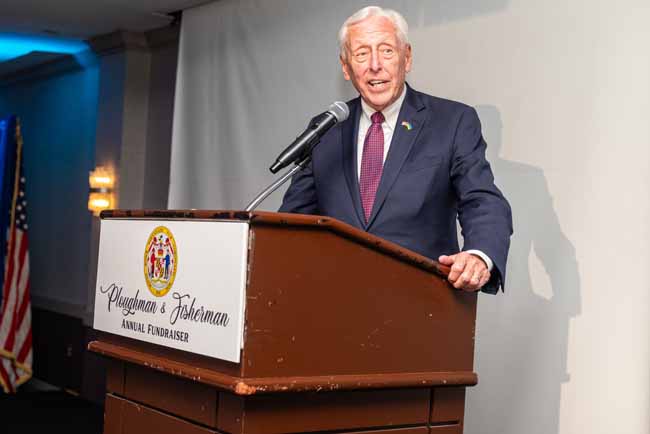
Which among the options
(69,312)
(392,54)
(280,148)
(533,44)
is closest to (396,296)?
(392,54)

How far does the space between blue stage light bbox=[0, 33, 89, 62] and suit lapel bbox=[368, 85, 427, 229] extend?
17.8ft

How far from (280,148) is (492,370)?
180 centimetres

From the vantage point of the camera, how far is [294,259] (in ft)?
5.76

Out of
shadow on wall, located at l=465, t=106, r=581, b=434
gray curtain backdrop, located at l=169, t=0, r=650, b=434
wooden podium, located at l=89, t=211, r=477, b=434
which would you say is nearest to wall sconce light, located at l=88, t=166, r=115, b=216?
gray curtain backdrop, located at l=169, t=0, r=650, b=434

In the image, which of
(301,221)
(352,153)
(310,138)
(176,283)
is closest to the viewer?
(301,221)

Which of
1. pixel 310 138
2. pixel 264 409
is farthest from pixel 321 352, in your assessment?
pixel 310 138

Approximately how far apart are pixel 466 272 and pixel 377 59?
0.68 meters

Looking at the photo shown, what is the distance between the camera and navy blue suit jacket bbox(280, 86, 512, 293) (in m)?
2.27

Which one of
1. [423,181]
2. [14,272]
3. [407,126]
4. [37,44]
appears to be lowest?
[14,272]

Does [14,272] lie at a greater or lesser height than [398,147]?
lesser

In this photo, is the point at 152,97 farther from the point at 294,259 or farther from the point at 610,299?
the point at 294,259

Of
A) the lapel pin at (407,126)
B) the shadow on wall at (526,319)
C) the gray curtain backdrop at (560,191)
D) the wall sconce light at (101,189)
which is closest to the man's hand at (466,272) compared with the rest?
the lapel pin at (407,126)

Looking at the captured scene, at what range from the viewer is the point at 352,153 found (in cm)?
241

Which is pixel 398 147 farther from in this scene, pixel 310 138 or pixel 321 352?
pixel 321 352
